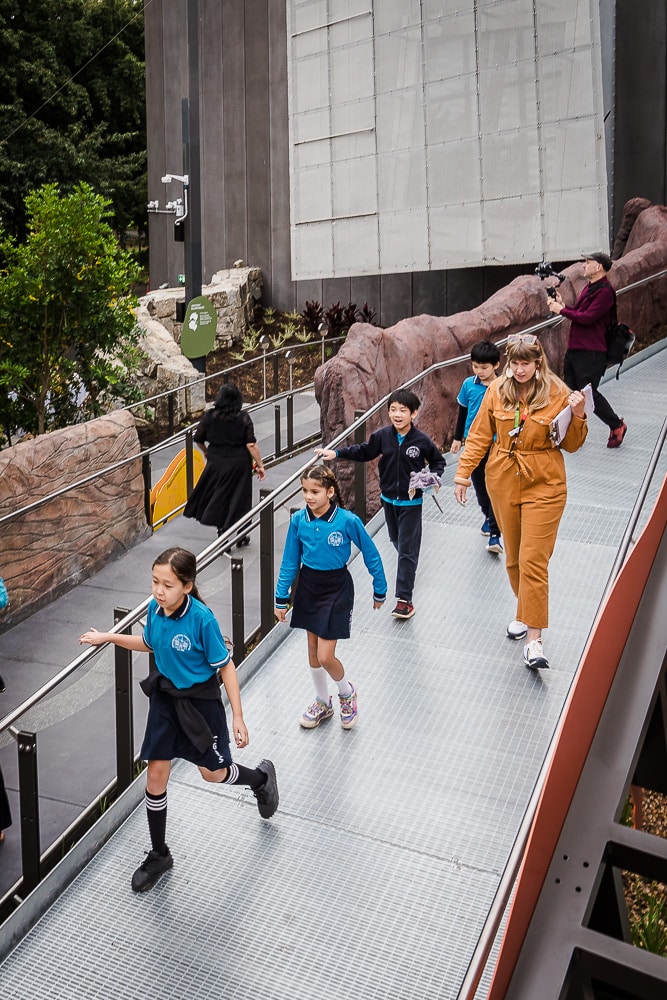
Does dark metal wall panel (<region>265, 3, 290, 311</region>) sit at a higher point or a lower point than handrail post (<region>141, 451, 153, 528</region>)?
higher

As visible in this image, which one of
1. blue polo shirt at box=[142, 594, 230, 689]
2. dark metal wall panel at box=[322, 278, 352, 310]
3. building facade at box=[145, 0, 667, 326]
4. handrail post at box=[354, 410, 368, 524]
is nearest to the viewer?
blue polo shirt at box=[142, 594, 230, 689]

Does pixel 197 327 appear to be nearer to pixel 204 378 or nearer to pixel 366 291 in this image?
pixel 204 378

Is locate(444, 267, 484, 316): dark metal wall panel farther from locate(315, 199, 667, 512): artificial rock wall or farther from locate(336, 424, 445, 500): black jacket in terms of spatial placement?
locate(336, 424, 445, 500): black jacket

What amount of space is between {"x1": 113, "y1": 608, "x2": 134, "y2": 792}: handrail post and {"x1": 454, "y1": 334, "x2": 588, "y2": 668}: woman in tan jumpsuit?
192cm

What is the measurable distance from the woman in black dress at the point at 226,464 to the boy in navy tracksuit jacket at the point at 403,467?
230 cm

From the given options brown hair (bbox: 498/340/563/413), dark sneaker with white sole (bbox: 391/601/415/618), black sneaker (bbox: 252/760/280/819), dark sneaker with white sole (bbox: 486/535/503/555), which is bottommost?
black sneaker (bbox: 252/760/280/819)

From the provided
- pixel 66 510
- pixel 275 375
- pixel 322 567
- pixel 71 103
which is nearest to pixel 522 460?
pixel 322 567

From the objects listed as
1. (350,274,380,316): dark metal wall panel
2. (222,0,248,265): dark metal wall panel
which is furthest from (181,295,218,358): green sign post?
(222,0,248,265): dark metal wall panel

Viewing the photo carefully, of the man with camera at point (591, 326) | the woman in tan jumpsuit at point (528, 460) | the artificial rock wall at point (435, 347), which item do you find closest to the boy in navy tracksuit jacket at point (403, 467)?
the woman in tan jumpsuit at point (528, 460)

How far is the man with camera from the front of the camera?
7949 millimetres

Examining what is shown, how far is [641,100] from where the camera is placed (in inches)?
663

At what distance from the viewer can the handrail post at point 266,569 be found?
649 cm

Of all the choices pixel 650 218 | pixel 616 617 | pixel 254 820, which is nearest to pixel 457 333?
pixel 650 218

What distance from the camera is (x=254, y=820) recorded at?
480cm
